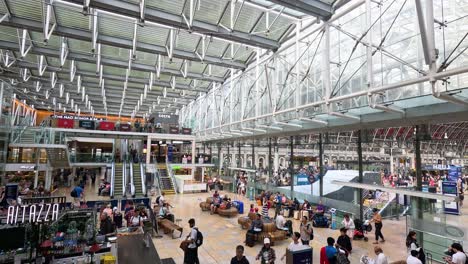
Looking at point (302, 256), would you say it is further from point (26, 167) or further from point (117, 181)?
point (26, 167)

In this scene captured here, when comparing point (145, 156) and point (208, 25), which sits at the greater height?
point (208, 25)

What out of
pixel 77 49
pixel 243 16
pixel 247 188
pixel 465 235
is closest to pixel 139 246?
pixel 465 235

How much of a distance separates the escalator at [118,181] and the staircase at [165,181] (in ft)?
10.6

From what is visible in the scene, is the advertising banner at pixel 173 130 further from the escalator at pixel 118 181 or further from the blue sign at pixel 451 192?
the blue sign at pixel 451 192

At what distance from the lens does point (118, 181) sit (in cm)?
2162

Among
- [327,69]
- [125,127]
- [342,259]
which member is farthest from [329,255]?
[125,127]

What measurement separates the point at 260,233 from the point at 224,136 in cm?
1474

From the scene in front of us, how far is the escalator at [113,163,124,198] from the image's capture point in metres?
20.1

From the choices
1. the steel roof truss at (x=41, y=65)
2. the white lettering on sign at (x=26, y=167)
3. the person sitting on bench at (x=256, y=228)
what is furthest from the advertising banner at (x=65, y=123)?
the person sitting on bench at (x=256, y=228)

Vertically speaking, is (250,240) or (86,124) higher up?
(86,124)

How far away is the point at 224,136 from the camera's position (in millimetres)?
24719

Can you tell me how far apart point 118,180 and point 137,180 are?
4.66 feet

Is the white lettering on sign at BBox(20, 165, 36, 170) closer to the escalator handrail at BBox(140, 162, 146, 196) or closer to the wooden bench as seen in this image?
the escalator handrail at BBox(140, 162, 146, 196)

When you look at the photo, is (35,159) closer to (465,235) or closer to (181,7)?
(181,7)
